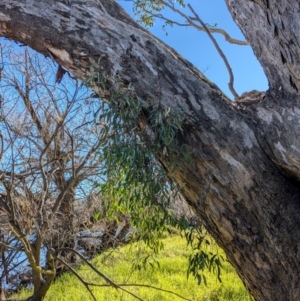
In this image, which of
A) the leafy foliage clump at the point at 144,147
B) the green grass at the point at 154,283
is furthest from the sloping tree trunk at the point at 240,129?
the green grass at the point at 154,283

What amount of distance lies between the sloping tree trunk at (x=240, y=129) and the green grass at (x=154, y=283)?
2.81 meters

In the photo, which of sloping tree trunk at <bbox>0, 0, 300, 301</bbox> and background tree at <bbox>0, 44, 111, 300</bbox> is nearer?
sloping tree trunk at <bbox>0, 0, 300, 301</bbox>

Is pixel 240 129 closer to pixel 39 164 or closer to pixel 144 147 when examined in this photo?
pixel 144 147

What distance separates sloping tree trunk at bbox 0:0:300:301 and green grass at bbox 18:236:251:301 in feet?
9.23

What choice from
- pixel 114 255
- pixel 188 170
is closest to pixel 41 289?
pixel 114 255

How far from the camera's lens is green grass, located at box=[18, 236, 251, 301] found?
582cm

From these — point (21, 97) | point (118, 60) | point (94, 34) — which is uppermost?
point (21, 97)

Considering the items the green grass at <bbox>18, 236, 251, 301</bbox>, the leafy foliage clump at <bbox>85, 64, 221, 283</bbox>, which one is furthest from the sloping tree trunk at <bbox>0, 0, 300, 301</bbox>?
the green grass at <bbox>18, 236, 251, 301</bbox>

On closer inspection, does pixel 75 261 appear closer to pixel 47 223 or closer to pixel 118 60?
pixel 47 223

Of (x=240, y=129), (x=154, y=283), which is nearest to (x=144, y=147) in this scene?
(x=240, y=129)

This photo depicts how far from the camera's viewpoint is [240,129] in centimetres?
236

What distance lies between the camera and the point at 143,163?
8.02 ft

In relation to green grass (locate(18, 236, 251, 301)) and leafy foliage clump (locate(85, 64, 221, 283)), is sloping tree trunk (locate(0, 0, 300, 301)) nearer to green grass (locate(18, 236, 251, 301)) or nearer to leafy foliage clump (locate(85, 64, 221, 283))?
leafy foliage clump (locate(85, 64, 221, 283))

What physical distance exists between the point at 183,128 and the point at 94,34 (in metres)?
0.73
